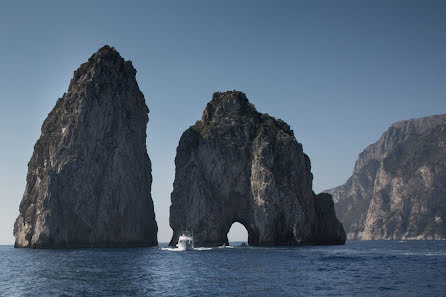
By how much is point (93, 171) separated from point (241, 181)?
37.9 metres

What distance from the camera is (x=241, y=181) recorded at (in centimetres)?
12544

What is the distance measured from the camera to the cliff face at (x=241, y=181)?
119438mm

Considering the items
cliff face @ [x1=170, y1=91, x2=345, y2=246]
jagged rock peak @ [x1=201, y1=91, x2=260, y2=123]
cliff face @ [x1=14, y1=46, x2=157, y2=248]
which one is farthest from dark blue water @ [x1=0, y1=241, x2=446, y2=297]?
jagged rock peak @ [x1=201, y1=91, x2=260, y2=123]

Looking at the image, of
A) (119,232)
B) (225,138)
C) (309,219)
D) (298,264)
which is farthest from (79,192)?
(298,264)

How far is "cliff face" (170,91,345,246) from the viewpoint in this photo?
119 meters

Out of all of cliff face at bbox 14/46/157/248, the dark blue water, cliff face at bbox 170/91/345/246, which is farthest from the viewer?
cliff face at bbox 170/91/345/246

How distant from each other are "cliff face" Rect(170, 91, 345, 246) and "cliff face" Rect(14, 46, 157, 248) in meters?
12.0

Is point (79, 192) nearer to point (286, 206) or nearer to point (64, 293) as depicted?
point (286, 206)

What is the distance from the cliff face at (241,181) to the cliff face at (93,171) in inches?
474

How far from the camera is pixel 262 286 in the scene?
40719mm

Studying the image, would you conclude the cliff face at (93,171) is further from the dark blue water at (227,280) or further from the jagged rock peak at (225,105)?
the dark blue water at (227,280)

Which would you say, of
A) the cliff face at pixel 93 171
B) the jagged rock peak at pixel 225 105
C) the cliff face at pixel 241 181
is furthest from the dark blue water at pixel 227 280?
the jagged rock peak at pixel 225 105

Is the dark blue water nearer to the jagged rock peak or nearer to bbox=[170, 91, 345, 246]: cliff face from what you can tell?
bbox=[170, 91, 345, 246]: cliff face

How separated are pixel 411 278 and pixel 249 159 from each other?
3296 inches
